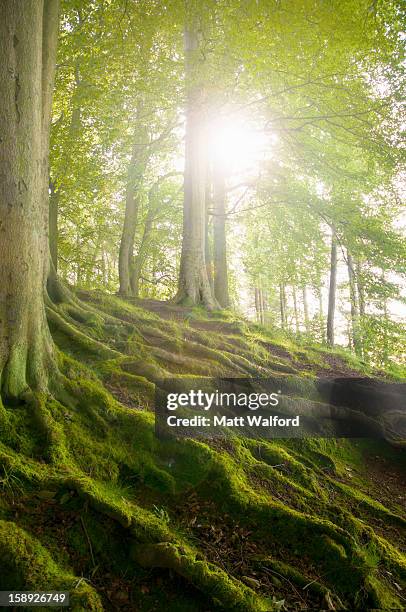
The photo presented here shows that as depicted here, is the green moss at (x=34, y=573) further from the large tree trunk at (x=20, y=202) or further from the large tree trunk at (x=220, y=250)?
the large tree trunk at (x=220, y=250)

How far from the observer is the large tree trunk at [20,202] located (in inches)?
143

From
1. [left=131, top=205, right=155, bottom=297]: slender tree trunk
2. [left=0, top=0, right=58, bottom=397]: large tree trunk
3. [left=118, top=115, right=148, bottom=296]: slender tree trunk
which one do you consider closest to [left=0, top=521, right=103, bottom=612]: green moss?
[left=0, top=0, right=58, bottom=397]: large tree trunk

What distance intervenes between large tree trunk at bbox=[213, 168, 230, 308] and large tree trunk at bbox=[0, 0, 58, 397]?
9391 millimetres

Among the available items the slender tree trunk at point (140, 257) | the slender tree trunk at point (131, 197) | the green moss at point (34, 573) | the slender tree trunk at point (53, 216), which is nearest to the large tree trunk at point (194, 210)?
the slender tree trunk at point (131, 197)

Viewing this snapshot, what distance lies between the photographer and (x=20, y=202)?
3711 millimetres

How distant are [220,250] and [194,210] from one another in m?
3.54

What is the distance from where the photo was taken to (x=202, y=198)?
10.1 m

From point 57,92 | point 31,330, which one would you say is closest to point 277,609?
point 31,330

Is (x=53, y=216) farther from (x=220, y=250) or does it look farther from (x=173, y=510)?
(x=173, y=510)

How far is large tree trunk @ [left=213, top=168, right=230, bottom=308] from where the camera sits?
13.2 metres

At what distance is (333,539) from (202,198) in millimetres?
8577

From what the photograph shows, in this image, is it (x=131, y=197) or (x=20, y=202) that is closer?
(x=20, y=202)

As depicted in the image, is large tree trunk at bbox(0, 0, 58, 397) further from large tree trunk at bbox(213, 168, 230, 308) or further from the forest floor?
large tree trunk at bbox(213, 168, 230, 308)

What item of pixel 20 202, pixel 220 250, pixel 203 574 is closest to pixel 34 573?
pixel 203 574
